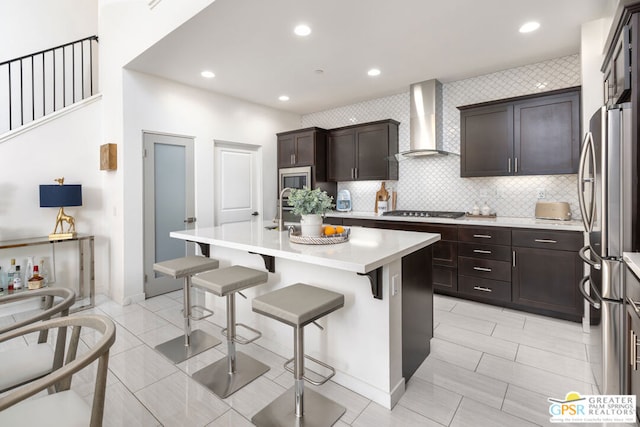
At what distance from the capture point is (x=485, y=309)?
353 centimetres

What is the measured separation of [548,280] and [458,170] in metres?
1.76

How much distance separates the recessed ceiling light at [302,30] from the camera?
9.55 feet

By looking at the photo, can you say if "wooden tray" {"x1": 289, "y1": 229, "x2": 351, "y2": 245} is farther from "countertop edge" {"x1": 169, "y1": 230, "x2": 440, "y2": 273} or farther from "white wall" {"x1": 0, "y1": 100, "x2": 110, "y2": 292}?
"white wall" {"x1": 0, "y1": 100, "x2": 110, "y2": 292}

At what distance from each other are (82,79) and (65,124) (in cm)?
121

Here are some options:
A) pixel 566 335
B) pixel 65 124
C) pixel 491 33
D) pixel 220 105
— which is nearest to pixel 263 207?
pixel 220 105

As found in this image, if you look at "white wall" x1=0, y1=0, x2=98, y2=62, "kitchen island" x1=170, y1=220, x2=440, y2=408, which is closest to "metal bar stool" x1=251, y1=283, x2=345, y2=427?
"kitchen island" x1=170, y1=220, x2=440, y2=408

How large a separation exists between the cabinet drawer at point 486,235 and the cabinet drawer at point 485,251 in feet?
0.16

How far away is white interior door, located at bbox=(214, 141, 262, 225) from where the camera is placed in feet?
16.0

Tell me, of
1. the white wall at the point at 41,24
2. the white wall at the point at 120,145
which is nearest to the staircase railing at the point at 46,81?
the white wall at the point at 41,24

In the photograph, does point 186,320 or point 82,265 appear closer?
point 186,320

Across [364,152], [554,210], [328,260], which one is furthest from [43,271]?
[554,210]

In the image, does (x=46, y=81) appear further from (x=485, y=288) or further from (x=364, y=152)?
(x=485, y=288)

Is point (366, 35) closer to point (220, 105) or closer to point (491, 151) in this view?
point (491, 151)

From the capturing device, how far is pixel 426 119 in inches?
172
